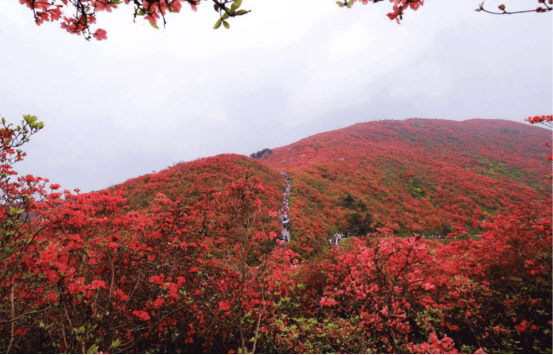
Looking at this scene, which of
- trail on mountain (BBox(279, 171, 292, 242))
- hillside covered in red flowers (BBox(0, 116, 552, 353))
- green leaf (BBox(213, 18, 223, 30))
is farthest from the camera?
trail on mountain (BBox(279, 171, 292, 242))

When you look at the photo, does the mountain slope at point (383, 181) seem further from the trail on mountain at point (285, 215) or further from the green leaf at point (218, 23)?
the green leaf at point (218, 23)

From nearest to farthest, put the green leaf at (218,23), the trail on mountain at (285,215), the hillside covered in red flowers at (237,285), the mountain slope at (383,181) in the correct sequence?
the green leaf at (218,23) < the hillside covered in red flowers at (237,285) < the trail on mountain at (285,215) < the mountain slope at (383,181)

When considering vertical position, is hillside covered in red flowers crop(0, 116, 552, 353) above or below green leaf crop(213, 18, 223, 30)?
below

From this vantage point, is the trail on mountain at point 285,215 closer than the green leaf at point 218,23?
No

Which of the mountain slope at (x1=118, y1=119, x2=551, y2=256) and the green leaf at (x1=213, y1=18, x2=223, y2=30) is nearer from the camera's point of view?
the green leaf at (x1=213, y1=18, x2=223, y2=30)

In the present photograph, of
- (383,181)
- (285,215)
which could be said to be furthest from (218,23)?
(383,181)

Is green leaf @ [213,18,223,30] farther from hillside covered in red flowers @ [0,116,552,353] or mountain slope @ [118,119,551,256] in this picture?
mountain slope @ [118,119,551,256]

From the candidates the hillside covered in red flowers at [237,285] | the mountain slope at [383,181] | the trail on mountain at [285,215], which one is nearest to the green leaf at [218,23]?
the hillside covered in red flowers at [237,285]

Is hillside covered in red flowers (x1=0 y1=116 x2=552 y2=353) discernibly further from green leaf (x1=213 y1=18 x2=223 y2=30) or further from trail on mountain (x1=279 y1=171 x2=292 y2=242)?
green leaf (x1=213 y1=18 x2=223 y2=30)

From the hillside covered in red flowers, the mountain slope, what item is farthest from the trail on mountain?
the hillside covered in red flowers

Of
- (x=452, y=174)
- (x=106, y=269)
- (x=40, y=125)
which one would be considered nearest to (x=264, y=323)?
(x=106, y=269)

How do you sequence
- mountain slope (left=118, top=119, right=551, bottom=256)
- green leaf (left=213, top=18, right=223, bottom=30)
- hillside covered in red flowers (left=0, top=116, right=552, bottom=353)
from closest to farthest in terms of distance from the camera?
green leaf (left=213, top=18, right=223, bottom=30) < hillside covered in red flowers (left=0, top=116, right=552, bottom=353) < mountain slope (left=118, top=119, right=551, bottom=256)

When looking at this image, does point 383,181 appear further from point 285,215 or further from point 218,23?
point 218,23
